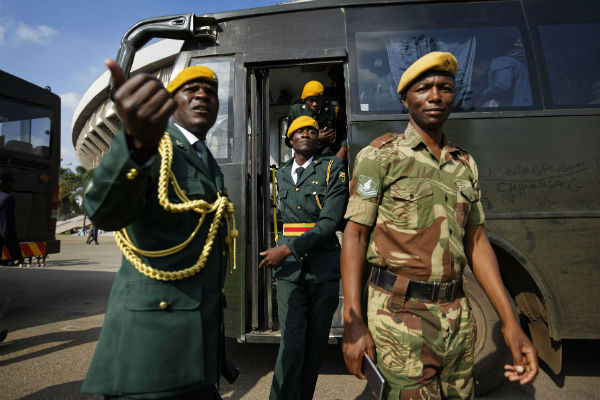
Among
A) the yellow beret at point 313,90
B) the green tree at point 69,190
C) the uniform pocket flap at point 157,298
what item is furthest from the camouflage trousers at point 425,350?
the green tree at point 69,190

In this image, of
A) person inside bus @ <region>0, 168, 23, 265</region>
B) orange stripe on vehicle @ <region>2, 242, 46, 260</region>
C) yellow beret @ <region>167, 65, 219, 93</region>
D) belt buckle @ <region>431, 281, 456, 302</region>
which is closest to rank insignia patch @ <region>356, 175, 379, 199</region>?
belt buckle @ <region>431, 281, 456, 302</region>

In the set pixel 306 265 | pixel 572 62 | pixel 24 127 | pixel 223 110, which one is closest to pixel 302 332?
pixel 306 265

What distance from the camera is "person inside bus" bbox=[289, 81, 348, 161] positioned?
3443mm

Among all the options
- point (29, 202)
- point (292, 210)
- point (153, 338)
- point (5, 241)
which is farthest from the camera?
point (29, 202)

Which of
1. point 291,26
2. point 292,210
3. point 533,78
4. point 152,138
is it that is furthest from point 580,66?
point 152,138

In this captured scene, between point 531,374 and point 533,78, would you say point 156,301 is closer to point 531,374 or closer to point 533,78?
point 531,374

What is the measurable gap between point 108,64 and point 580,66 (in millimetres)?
3308

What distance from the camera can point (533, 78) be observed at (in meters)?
2.73

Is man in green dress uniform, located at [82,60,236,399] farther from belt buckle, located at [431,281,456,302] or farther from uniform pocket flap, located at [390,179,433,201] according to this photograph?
belt buckle, located at [431,281,456,302]

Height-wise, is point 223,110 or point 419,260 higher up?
point 223,110

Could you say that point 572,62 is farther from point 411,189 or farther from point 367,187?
Result: point 367,187

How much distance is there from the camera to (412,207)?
1.42m

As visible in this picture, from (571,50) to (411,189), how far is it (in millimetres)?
2367

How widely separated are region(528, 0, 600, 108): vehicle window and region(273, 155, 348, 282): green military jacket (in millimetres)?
1798
